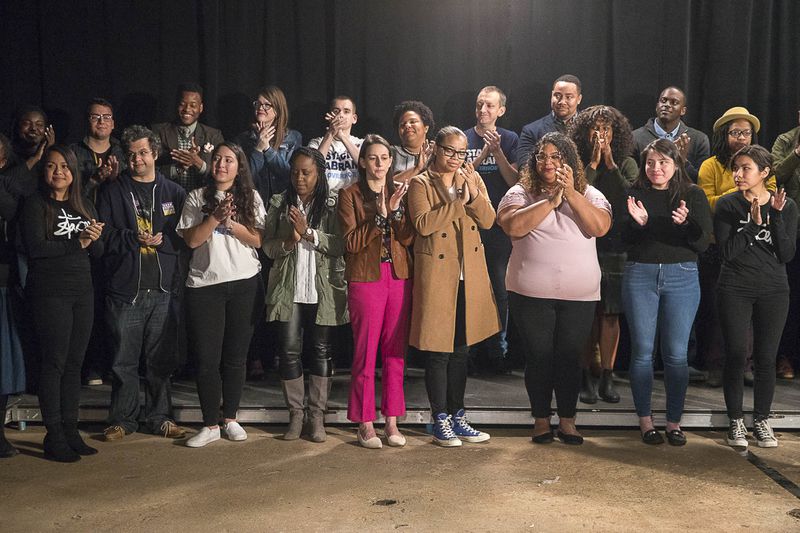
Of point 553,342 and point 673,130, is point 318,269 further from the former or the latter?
point 673,130

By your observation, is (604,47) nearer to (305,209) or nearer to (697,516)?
(305,209)

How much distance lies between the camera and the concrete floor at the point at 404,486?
12.6 ft

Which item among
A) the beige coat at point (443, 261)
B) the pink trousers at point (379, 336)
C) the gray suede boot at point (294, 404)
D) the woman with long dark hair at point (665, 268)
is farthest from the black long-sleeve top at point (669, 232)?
the gray suede boot at point (294, 404)

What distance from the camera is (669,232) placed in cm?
489

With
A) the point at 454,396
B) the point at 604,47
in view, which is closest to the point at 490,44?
the point at 604,47

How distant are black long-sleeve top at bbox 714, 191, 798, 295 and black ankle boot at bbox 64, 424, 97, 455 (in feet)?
10.7

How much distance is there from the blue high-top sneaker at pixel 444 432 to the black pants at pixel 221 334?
3.39 ft

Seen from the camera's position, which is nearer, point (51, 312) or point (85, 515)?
point (85, 515)

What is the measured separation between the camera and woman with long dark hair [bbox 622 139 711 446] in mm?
4863

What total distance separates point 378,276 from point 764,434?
6.85ft

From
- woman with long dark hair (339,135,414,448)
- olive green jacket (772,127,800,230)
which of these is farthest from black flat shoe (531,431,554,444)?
olive green jacket (772,127,800,230)

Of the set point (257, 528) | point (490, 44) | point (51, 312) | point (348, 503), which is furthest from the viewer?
point (490, 44)

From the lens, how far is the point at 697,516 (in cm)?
388

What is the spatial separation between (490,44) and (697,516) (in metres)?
3.56
